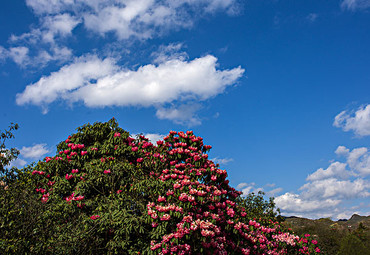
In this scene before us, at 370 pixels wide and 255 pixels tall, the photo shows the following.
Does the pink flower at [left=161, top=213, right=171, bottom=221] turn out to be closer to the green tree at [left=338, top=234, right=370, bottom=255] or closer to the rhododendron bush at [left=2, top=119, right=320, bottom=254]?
the rhododendron bush at [left=2, top=119, right=320, bottom=254]

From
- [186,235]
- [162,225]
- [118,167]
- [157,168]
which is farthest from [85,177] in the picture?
[186,235]

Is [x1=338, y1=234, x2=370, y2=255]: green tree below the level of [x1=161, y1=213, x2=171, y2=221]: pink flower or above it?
below

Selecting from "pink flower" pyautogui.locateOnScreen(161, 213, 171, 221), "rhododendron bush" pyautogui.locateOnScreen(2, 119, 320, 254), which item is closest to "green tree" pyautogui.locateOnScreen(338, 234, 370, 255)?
"rhododendron bush" pyautogui.locateOnScreen(2, 119, 320, 254)

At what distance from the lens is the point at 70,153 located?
11688 mm

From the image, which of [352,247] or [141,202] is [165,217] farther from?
[352,247]

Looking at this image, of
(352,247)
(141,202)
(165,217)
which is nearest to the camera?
(165,217)

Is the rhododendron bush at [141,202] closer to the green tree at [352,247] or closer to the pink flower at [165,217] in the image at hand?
the pink flower at [165,217]

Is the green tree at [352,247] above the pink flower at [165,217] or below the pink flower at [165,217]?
below

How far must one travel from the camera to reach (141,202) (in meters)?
8.98

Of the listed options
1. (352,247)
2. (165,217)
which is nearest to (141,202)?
(165,217)

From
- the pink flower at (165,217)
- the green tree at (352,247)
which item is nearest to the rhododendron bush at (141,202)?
the pink flower at (165,217)

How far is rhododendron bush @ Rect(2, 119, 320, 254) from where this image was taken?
295 inches

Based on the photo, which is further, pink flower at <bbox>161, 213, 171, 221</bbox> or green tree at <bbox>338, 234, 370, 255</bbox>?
green tree at <bbox>338, 234, 370, 255</bbox>

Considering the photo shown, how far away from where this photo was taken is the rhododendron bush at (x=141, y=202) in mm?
7492
